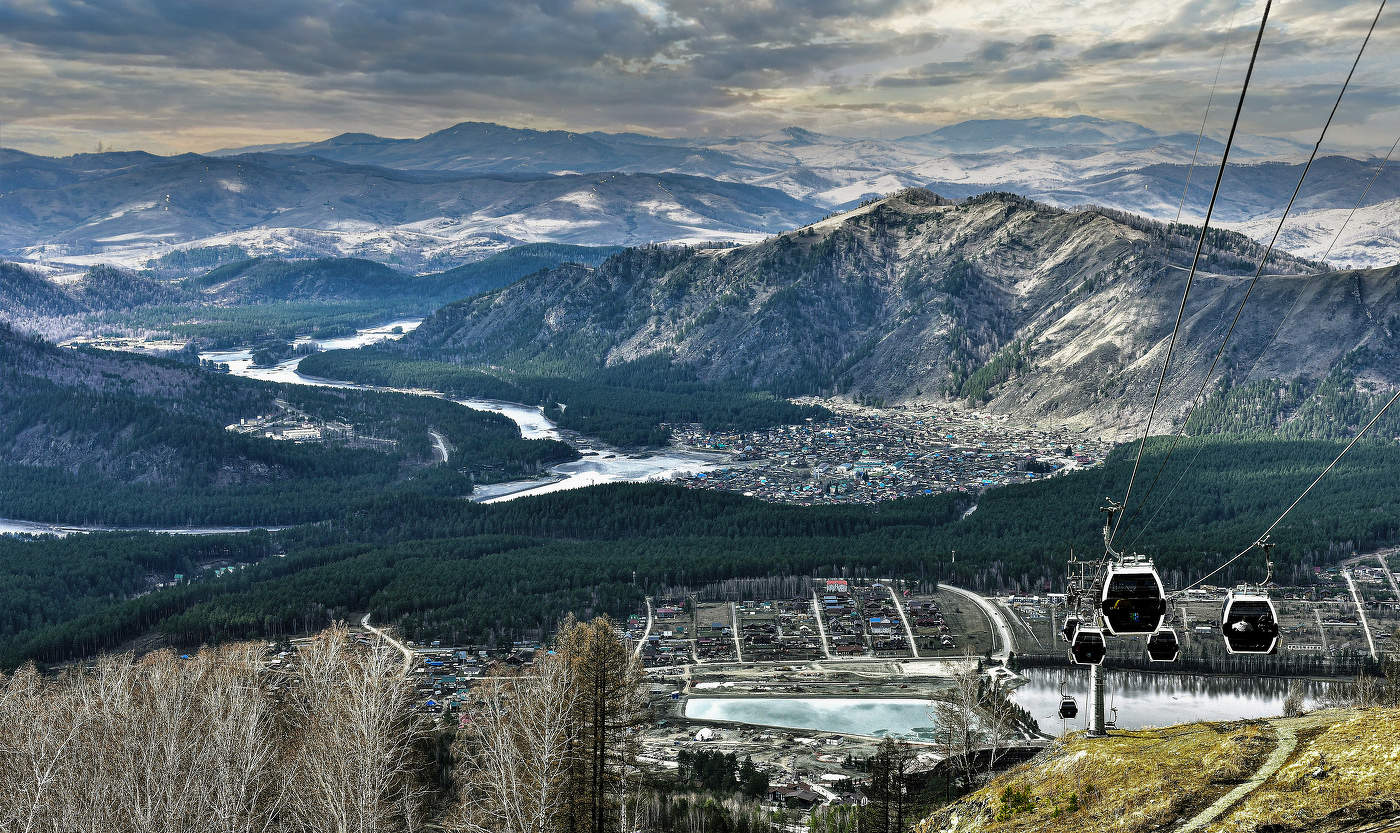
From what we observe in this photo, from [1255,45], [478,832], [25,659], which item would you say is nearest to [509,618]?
[25,659]

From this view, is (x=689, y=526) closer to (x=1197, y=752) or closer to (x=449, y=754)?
(x=449, y=754)

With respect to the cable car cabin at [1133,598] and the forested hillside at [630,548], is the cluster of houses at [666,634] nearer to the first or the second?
the forested hillside at [630,548]

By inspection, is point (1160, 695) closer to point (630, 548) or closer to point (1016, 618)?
point (1016, 618)

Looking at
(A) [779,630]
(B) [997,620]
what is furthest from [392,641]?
(B) [997,620]

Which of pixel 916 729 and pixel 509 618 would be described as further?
pixel 509 618

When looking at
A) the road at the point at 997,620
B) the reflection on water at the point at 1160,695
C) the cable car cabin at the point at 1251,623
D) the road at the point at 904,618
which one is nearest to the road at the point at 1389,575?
the reflection on water at the point at 1160,695

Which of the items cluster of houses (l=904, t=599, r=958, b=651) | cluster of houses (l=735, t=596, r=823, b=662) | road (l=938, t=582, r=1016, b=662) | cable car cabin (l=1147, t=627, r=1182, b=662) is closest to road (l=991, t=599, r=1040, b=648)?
road (l=938, t=582, r=1016, b=662)

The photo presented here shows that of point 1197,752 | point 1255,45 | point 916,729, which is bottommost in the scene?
point 916,729
